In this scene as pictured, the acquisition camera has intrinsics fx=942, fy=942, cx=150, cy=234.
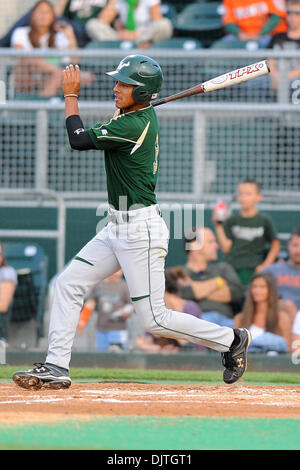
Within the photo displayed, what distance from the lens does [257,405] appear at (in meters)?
5.59

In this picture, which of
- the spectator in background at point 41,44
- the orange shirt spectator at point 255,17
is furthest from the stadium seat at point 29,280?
the orange shirt spectator at point 255,17

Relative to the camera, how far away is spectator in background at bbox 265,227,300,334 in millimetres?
9516

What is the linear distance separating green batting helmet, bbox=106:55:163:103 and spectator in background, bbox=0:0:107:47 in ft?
21.3

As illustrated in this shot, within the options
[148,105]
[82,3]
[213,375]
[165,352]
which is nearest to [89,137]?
[148,105]

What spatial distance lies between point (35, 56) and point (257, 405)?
638 centimetres

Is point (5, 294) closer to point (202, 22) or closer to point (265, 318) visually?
point (265, 318)

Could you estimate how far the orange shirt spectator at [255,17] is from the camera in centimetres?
1214

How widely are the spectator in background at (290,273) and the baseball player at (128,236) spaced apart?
3.44 meters

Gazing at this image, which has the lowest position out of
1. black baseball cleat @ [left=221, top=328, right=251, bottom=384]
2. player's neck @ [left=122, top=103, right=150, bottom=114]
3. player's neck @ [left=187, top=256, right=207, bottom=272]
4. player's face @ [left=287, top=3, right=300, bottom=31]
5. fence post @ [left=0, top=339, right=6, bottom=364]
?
fence post @ [left=0, top=339, right=6, bottom=364]

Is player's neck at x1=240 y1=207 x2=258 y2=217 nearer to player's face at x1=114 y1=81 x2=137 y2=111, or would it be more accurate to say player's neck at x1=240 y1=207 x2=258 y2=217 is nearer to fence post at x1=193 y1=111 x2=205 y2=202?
fence post at x1=193 y1=111 x2=205 y2=202

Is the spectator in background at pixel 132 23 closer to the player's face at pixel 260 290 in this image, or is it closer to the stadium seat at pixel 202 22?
the stadium seat at pixel 202 22

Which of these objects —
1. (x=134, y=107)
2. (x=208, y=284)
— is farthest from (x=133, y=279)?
(x=208, y=284)

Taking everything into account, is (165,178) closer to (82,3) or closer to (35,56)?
(35,56)

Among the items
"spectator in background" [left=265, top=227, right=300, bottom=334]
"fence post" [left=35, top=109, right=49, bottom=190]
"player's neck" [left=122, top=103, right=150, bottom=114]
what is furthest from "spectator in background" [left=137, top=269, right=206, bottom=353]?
"player's neck" [left=122, top=103, right=150, bottom=114]
